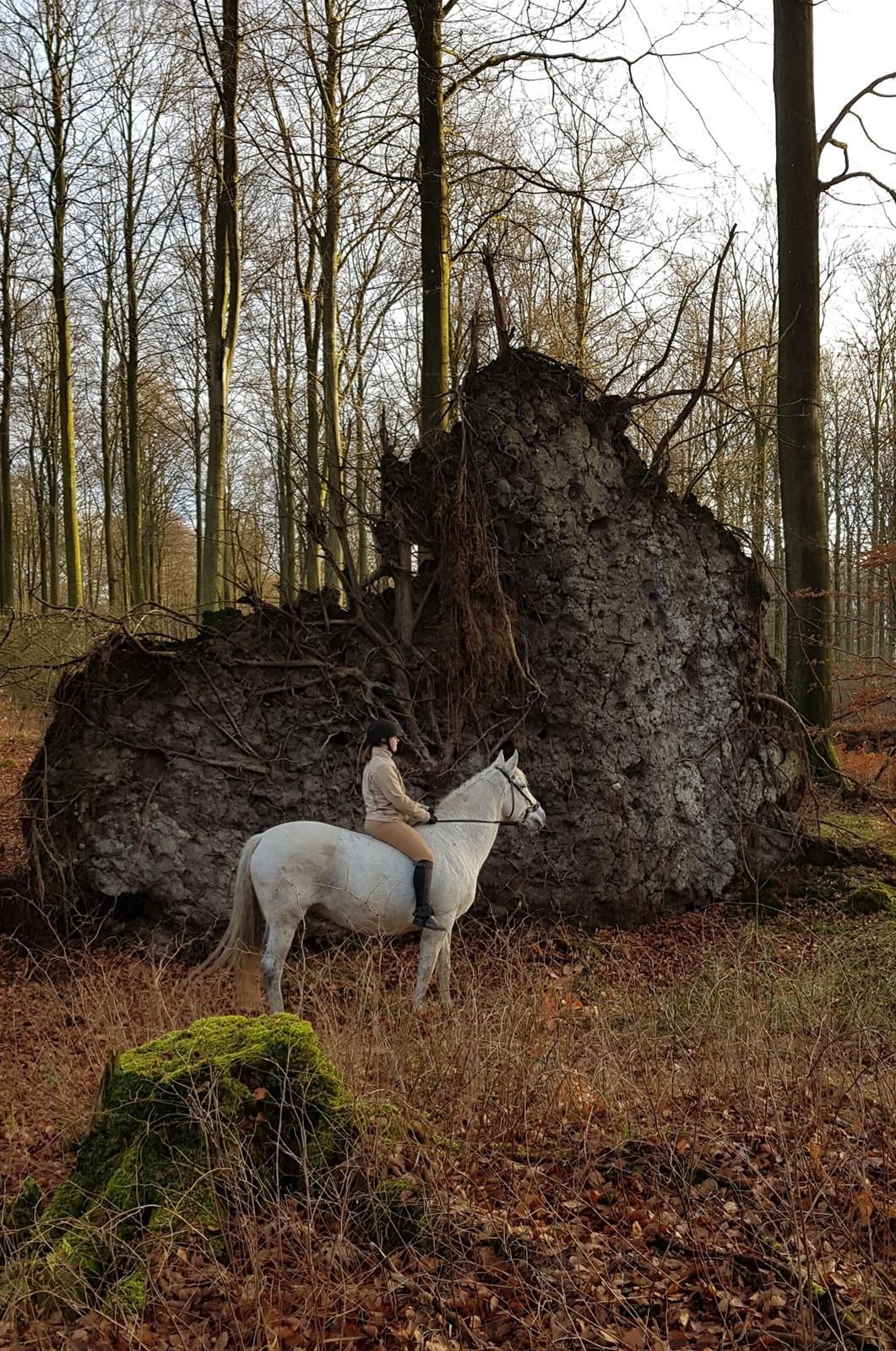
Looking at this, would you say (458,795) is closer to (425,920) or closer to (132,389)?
(425,920)

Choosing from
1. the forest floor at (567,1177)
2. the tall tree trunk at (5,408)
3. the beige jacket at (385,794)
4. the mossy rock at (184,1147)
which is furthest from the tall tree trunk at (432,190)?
the tall tree trunk at (5,408)

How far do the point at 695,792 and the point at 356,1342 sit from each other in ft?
27.4

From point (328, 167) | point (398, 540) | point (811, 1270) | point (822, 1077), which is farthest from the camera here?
point (328, 167)

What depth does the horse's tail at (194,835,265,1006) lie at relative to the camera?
7.76 metres

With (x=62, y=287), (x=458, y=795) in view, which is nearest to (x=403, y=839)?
(x=458, y=795)

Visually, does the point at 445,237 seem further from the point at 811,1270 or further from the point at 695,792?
the point at 811,1270

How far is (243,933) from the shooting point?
25.7 feet

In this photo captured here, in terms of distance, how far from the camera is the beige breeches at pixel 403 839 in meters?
7.95

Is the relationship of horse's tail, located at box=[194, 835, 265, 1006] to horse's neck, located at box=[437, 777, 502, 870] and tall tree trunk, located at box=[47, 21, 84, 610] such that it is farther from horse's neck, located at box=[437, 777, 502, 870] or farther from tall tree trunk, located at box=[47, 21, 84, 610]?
tall tree trunk, located at box=[47, 21, 84, 610]

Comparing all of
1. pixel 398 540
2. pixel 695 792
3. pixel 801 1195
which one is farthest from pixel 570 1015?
pixel 398 540

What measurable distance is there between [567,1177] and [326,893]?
3744 mm

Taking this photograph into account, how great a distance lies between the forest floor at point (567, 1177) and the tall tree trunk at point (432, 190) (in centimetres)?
814

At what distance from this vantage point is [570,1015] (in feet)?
21.7

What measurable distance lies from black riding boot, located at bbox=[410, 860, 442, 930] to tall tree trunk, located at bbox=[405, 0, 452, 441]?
636 centimetres
